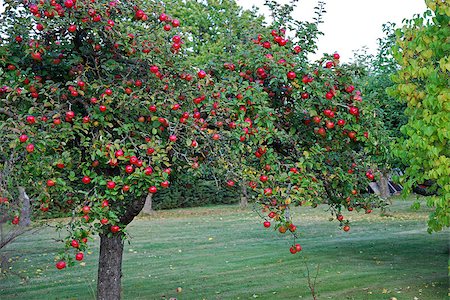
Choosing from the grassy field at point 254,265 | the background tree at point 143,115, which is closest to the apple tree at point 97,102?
the background tree at point 143,115

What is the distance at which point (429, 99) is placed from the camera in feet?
20.2

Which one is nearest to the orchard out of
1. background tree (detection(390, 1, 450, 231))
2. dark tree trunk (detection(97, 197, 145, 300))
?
dark tree trunk (detection(97, 197, 145, 300))

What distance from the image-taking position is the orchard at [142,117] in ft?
18.2

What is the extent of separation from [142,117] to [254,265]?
6.86 metres

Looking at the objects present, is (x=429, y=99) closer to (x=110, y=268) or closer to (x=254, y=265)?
(x=110, y=268)

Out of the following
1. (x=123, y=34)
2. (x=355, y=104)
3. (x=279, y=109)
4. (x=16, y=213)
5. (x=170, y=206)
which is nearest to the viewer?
(x=16, y=213)

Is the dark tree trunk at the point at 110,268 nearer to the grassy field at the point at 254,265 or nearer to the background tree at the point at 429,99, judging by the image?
the grassy field at the point at 254,265

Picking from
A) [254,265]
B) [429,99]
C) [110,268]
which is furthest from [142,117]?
[254,265]

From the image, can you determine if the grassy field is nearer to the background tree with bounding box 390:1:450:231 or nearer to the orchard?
the orchard

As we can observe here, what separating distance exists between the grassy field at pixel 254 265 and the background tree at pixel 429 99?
125 inches

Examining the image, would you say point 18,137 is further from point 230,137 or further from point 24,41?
point 230,137

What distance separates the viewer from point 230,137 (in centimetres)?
610

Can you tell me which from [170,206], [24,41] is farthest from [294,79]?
[170,206]

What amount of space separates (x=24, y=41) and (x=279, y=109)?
2.80 meters
